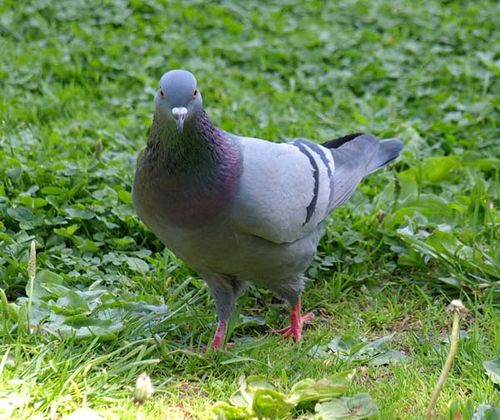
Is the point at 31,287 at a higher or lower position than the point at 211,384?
higher

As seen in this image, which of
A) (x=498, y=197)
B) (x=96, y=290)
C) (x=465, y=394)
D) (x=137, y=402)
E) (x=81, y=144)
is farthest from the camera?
(x=81, y=144)

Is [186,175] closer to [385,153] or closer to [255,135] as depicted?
[385,153]

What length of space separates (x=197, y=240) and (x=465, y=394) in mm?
1312

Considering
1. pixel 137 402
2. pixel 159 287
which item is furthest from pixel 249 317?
pixel 137 402

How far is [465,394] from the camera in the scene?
3.84 meters

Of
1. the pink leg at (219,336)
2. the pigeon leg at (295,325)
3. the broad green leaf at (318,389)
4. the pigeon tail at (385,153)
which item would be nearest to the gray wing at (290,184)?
the pigeon tail at (385,153)

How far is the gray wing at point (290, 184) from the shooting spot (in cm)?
398

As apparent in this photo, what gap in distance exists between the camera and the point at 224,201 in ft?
12.8

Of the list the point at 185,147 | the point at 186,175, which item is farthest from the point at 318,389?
the point at 185,147

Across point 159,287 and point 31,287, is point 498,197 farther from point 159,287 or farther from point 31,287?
point 31,287

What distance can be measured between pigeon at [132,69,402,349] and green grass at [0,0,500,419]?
1.12ft

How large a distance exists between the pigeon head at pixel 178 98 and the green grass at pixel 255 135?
987mm

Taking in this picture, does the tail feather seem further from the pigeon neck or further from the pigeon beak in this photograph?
the pigeon beak

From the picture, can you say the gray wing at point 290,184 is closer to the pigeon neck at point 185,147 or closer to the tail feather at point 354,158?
the tail feather at point 354,158
